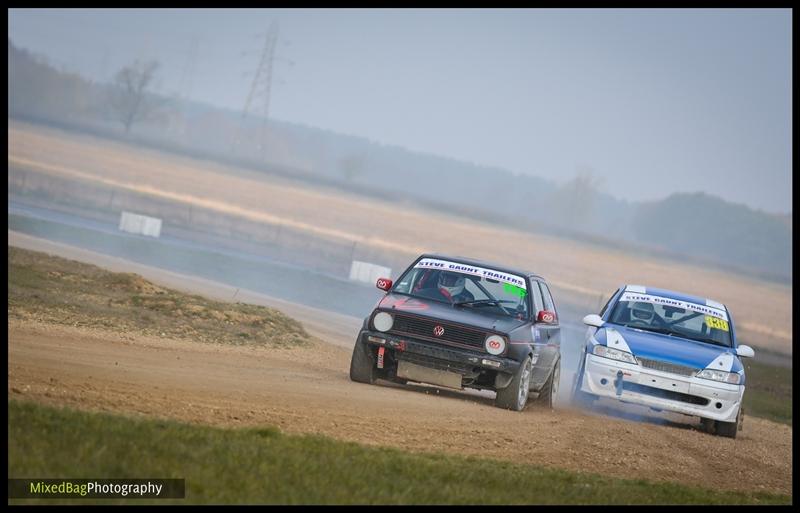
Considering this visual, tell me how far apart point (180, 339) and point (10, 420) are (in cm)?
968

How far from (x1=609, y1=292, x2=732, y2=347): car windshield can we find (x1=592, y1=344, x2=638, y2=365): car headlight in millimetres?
1116

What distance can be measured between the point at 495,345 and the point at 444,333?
583 millimetres

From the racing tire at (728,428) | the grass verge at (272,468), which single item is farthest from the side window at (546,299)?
the grass verge at (272,468)

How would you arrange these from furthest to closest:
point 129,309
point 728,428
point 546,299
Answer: point 129,309, point 546,299, point 728,428

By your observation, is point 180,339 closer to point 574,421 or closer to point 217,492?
point 574,421

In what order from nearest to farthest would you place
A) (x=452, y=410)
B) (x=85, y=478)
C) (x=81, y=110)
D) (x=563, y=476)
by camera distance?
(x=85, y=478) → (x=563, y=476) → (x=452, y=410) → (x=81, y=110)

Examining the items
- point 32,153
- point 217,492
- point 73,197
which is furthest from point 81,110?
point 217,492

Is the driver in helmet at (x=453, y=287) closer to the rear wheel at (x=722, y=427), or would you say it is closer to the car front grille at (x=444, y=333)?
the car front grille at (x=444, y=333)

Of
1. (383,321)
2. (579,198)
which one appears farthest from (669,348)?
(579,198)

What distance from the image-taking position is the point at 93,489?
301 inches

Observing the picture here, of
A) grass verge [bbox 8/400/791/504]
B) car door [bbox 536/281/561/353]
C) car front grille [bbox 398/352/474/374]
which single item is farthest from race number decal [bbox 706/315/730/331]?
grass verge [bbox 8/400/791/504]

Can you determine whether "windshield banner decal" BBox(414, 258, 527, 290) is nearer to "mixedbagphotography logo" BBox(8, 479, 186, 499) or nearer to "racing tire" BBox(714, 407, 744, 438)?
"racing tire" BBox(714, 407, 744, 438)

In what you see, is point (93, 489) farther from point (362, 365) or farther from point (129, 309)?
point (129, 309)

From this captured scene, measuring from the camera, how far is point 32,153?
262 feet
